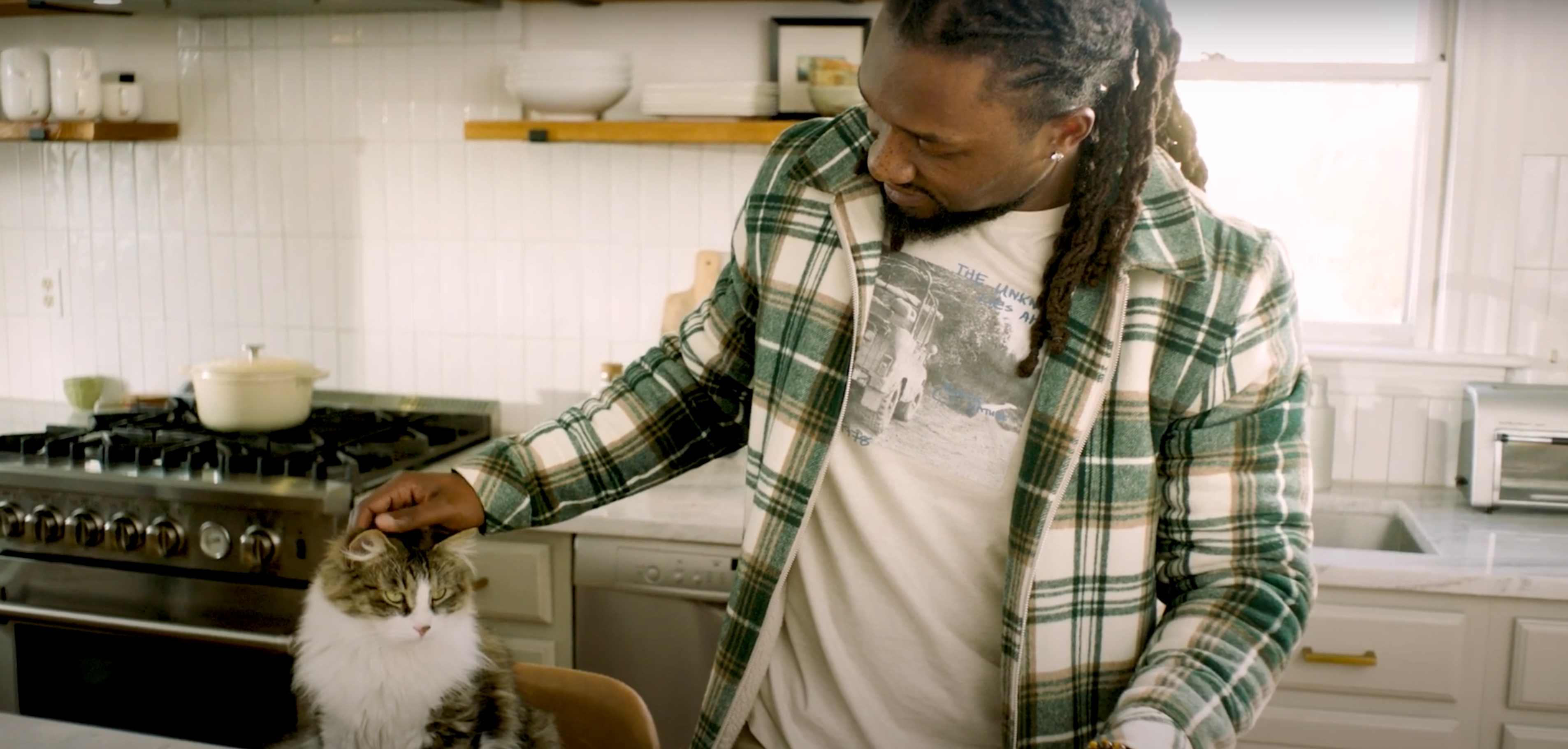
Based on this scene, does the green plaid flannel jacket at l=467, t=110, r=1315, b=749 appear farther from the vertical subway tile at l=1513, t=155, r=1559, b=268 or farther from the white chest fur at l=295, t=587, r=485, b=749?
the vertical subway tile at l=1513, t=155, r=1559, b=268

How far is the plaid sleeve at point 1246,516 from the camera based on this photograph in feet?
3.61

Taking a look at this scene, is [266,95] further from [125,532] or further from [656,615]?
[656,615]

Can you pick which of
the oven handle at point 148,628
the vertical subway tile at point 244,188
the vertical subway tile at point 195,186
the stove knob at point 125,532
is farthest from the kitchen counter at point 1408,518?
the vertical subway tile at point 195,186

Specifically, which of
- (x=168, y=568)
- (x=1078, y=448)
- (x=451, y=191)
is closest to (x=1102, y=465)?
(x=1078, y=448)

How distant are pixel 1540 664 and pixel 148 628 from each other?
2.42m

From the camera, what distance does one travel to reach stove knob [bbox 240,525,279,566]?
7.55 ft

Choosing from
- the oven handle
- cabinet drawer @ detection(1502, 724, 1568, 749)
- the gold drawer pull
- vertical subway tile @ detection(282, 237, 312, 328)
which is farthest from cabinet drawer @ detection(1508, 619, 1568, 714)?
vertical subway tile @ detection(282, 237, 312, 328)

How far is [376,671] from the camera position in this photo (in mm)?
1163

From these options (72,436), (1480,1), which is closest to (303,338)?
(72,436)

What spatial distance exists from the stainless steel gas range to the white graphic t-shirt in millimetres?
1293

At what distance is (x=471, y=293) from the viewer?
2.91 metres

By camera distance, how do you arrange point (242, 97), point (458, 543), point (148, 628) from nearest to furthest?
point (458, 543), point (148, 628), point (242, 97)

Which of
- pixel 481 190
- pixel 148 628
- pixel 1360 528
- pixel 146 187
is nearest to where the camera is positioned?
pixel 148 628

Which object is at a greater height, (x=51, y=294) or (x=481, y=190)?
(x=481, y=190)
